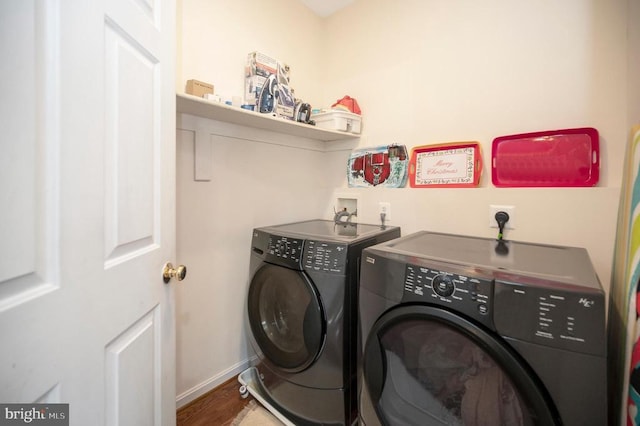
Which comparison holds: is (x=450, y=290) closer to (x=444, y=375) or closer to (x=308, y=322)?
(x=444, y=375)

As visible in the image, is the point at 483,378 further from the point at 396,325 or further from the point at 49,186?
the point at 49,186

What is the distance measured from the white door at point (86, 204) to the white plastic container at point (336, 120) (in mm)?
1000

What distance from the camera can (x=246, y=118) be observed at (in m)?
1.45

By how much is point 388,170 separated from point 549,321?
1.24 metres

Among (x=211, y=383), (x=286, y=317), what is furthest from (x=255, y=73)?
(x=211, y=383)

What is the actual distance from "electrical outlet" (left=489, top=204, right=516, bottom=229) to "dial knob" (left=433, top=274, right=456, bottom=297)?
0.78m

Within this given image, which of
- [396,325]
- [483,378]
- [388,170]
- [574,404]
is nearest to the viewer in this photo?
[574,404]

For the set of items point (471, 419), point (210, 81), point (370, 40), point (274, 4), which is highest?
point (274, 4)

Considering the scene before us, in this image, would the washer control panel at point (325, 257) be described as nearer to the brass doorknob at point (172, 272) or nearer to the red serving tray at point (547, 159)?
the brass doorknob at point (172, 272)

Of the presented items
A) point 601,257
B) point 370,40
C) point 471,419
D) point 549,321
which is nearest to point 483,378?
point 471,419

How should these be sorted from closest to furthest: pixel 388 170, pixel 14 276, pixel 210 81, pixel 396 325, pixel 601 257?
pixel 14 276, pixel 396 325, pixel 601 257, pixel 210 81, pixel 388 170

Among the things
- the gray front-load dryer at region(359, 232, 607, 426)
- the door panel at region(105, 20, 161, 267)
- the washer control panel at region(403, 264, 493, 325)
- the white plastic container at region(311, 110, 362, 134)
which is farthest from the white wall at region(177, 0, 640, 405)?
the washer control panel at region(403, 264, 493, 325)

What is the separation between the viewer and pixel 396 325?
0.85 meters

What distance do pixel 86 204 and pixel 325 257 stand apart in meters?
0.82
